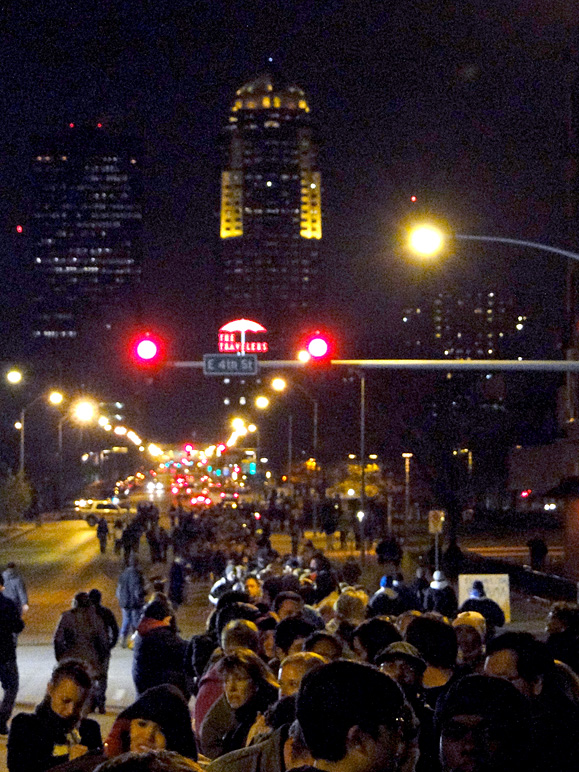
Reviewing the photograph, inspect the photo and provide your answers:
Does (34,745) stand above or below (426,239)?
below

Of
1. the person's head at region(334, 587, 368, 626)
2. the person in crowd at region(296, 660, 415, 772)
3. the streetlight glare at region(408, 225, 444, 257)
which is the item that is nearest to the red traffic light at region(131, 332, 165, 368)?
the streetlight glare at region(408, 225, 444, 257)

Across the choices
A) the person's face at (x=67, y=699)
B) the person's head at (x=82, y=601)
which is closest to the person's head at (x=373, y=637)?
the person's face at (x=67, y=699)

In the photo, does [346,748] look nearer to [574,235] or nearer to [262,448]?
[574,235]

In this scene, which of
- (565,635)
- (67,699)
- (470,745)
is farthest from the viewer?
(565,635)

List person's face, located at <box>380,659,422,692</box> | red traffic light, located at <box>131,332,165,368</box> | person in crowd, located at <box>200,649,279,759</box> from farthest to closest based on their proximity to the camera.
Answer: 1. red traffic light, located at <box>131,332,165,368</box>
2. person in crowd, located at <box>200,649,279,759</box>
3. person's face, located at <box>380,659,422,692</box>

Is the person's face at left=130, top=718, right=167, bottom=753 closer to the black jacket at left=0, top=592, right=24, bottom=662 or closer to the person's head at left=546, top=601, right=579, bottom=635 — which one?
the person's head at left=546, top=601, right=579, bottom=635

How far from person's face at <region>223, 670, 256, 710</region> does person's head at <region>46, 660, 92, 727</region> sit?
0.78 m

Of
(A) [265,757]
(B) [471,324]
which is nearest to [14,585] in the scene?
(A) [265,757]

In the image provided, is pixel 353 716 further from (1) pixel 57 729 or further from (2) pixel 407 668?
(2) pixel 407 668

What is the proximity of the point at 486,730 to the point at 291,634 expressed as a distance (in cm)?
387

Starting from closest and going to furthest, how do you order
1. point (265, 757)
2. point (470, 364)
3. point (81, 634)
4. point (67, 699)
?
point (265, 757)
point (67, 699)
point (81, 634)
point (470, 364)

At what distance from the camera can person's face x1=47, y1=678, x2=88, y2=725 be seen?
6152mm

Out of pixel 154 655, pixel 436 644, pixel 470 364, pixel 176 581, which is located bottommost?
pixel 176 581

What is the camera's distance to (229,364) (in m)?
16.0
